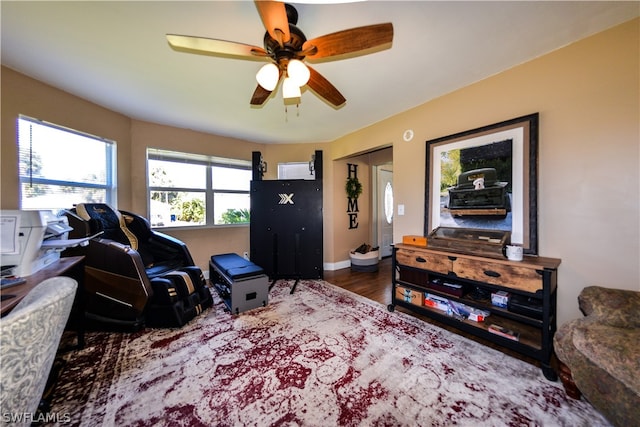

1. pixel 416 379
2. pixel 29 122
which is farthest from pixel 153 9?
pixel 416 379

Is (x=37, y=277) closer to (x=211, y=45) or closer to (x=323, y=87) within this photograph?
(x=211, y=45)

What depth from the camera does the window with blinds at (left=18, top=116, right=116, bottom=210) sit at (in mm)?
2105

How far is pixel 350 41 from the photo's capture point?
4.15 ft

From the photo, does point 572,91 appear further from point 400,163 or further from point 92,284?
point 92,284

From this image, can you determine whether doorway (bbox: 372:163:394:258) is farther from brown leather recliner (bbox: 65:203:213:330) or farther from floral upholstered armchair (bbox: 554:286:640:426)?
brown leather recliner (bbox: 65:203:213:330)

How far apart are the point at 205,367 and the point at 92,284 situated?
4.50ft

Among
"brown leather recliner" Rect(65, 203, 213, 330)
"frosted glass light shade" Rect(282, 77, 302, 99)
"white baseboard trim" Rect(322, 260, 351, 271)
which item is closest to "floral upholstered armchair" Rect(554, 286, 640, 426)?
"frosted glass light shade" Rect(282, 77, 302, 99)

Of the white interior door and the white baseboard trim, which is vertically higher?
the white interior door

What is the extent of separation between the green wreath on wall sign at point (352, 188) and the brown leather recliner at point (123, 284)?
2835 mm

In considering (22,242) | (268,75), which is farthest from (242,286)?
(268,75)

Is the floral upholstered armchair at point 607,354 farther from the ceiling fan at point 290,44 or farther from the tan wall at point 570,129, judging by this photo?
the ceiling fan at point 290,44

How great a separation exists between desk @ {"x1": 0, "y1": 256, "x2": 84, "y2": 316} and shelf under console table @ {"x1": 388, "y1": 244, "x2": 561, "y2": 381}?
2.57 metres

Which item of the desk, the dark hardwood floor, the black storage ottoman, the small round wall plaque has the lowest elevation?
the dark hardwood floor

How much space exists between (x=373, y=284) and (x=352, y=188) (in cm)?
178
